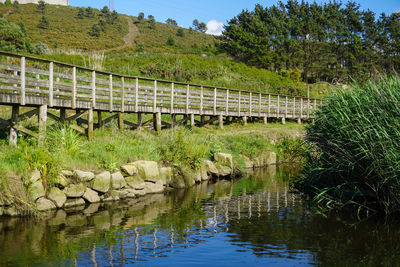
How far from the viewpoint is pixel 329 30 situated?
7175cm

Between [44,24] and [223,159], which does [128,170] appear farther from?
[44,24]

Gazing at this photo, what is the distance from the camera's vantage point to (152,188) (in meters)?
13.9

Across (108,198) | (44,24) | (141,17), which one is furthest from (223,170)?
(141,17)

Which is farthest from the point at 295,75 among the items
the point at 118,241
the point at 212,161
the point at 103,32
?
the point at 103,32

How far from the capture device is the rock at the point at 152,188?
1381cm

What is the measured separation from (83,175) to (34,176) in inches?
55.9

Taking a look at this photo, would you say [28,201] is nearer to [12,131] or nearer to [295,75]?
[12,131]

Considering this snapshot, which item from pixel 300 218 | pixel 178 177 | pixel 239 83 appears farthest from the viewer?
pixel 239 83

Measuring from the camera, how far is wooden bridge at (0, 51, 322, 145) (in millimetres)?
13688

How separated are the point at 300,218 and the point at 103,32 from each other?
92.1m

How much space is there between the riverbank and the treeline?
4100cm

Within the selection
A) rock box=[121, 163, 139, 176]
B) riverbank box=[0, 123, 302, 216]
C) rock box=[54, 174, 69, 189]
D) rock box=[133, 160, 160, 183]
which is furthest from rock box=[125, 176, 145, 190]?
rock box=[54, 174, 69, 189]

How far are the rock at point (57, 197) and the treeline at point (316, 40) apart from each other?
47296mm

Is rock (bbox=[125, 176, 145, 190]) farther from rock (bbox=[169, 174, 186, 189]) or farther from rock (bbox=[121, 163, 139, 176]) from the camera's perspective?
rock (bbox=[169, 174, 186, 189])
